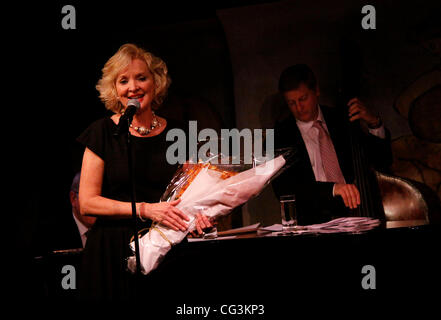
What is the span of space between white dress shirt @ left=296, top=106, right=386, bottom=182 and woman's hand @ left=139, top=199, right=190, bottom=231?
1951mm

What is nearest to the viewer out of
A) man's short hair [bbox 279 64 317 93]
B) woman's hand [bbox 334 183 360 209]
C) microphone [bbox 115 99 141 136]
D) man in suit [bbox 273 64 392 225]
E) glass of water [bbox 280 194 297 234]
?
microphone [bbox 115 99 141 136]

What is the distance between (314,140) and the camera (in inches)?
141

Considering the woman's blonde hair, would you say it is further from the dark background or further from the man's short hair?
the man's short hair

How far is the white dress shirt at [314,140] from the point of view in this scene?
347 centimetres

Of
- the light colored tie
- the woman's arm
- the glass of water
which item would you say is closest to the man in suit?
the light colored tie

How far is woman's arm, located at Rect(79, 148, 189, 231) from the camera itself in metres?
1.70

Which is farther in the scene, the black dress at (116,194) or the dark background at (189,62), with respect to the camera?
the dark background at (189,62)

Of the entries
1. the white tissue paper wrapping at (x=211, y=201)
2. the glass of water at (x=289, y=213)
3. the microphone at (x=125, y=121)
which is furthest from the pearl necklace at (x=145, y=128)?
the glass of water at (x=289, y=213)

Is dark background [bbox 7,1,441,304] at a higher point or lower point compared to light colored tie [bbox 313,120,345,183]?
higher

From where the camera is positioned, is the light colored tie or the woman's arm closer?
the woman's arm

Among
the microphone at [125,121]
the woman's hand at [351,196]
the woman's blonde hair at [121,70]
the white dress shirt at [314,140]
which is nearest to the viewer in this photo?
the microphone at [125,121]

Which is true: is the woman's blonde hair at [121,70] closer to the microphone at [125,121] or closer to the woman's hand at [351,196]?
the microphone at [125,121]

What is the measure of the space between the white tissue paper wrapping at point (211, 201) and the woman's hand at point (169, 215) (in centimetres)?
2

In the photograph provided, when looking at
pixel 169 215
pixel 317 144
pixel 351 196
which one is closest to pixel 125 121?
pixel 169 215
